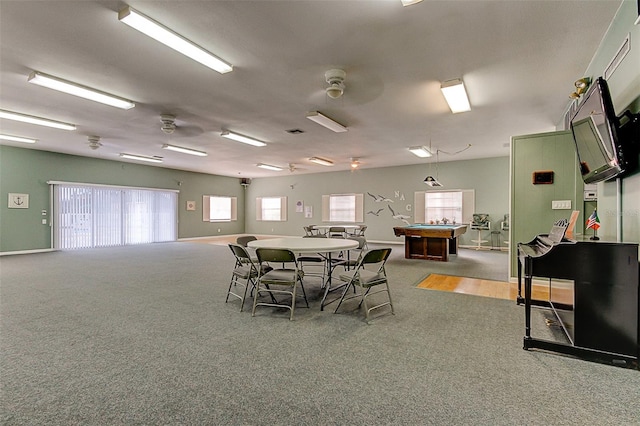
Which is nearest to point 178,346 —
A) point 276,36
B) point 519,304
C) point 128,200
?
point 276,36

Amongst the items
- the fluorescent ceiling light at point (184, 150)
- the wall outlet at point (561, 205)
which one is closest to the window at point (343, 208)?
the fluorescent ceiling light at point (184, 150)

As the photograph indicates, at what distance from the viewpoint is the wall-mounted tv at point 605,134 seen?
2.35 m

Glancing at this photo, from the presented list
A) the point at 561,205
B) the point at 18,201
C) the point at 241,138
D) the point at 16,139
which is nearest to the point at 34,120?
the point at 16,139

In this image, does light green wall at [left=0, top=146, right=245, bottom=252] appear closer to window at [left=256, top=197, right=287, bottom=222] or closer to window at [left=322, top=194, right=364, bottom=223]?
window at [left=256, top=197, right=287, bottom=222]

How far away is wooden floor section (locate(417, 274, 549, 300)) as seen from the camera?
168 inches

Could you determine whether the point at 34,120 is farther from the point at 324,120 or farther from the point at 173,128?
the point at 324,120

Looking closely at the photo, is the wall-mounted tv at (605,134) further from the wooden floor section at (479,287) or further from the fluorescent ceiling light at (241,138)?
the fluorescent ceiling light at (241,138)

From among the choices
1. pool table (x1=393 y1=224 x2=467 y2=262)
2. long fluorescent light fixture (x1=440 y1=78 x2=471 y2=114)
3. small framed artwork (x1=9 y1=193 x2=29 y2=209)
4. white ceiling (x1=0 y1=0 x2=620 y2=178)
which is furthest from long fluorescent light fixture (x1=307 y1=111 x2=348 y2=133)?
small framed artwork (x1=9 y1=193 x2=29 y2=209)

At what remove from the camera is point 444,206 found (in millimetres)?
10500

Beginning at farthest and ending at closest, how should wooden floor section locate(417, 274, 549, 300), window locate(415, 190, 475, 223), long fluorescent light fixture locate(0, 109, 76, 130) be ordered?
1. window locate(415, 190, 475, 223)
2. long fluorescent light fixture locate(0, 109, 76, 130)
3. wooden floor section locate(417, 274, 549, 300)

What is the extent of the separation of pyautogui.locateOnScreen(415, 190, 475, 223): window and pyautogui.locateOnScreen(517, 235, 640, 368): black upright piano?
26.2 ft

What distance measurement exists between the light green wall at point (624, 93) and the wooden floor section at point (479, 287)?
1412 millimetres

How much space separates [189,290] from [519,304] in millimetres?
4510

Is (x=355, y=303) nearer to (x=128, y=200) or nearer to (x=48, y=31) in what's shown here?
(x=48, y=31)
